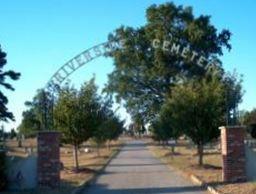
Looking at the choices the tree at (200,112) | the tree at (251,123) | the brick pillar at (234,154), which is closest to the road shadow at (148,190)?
the brick pillar at (234,154)

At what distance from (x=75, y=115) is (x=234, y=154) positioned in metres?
10.3

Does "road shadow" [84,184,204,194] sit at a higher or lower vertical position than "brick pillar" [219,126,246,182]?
lower

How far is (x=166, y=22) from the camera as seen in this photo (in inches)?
2203

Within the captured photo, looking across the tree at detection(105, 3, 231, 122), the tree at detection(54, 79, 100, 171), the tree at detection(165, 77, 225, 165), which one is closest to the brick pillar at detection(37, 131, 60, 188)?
the tree at detection(54, 79, 100, 171)

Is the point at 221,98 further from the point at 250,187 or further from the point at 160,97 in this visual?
the point at 160,97

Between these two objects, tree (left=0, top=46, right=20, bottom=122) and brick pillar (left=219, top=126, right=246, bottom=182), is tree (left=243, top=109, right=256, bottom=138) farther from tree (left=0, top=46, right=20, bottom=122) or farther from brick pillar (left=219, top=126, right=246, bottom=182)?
brick pillar (left=219, top=126, right=246, bottom=182)

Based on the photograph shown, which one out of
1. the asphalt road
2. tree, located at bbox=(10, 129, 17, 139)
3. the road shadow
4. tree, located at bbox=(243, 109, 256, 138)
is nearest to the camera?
the road shadow

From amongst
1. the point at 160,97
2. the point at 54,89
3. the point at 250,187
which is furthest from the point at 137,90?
the point at 250,187

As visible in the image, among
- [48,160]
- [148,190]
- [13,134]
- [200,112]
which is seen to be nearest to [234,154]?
[148,190]

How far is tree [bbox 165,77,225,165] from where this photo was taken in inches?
1204

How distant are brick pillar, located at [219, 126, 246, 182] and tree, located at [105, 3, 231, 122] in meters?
28.8

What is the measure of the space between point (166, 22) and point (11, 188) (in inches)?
1383

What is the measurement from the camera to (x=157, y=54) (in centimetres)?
5441

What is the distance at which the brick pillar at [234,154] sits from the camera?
77.2ft
